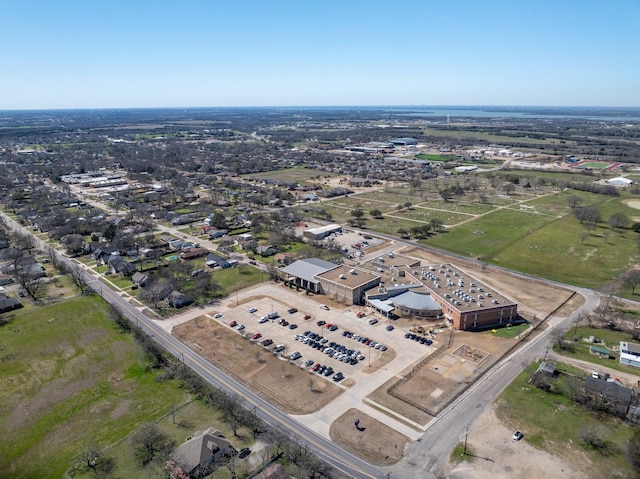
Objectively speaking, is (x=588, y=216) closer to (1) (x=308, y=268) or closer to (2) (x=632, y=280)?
(2) (x=632, y=280)

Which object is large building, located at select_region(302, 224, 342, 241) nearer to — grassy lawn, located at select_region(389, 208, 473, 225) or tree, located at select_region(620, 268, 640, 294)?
grassy lawn, located at select_region(389, 208, 473, 225)

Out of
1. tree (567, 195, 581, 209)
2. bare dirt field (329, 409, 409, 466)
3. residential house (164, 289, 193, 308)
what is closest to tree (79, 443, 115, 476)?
bare dirt field (329, 409, 409, 466)

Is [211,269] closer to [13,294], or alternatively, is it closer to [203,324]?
[203,324]

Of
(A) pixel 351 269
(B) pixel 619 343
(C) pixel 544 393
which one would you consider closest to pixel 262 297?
(A) pixel 351 269

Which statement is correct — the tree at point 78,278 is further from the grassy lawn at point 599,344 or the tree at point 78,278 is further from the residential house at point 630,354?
the residential house at point 630,354

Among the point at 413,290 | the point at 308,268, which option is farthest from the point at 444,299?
the point at 308,268
